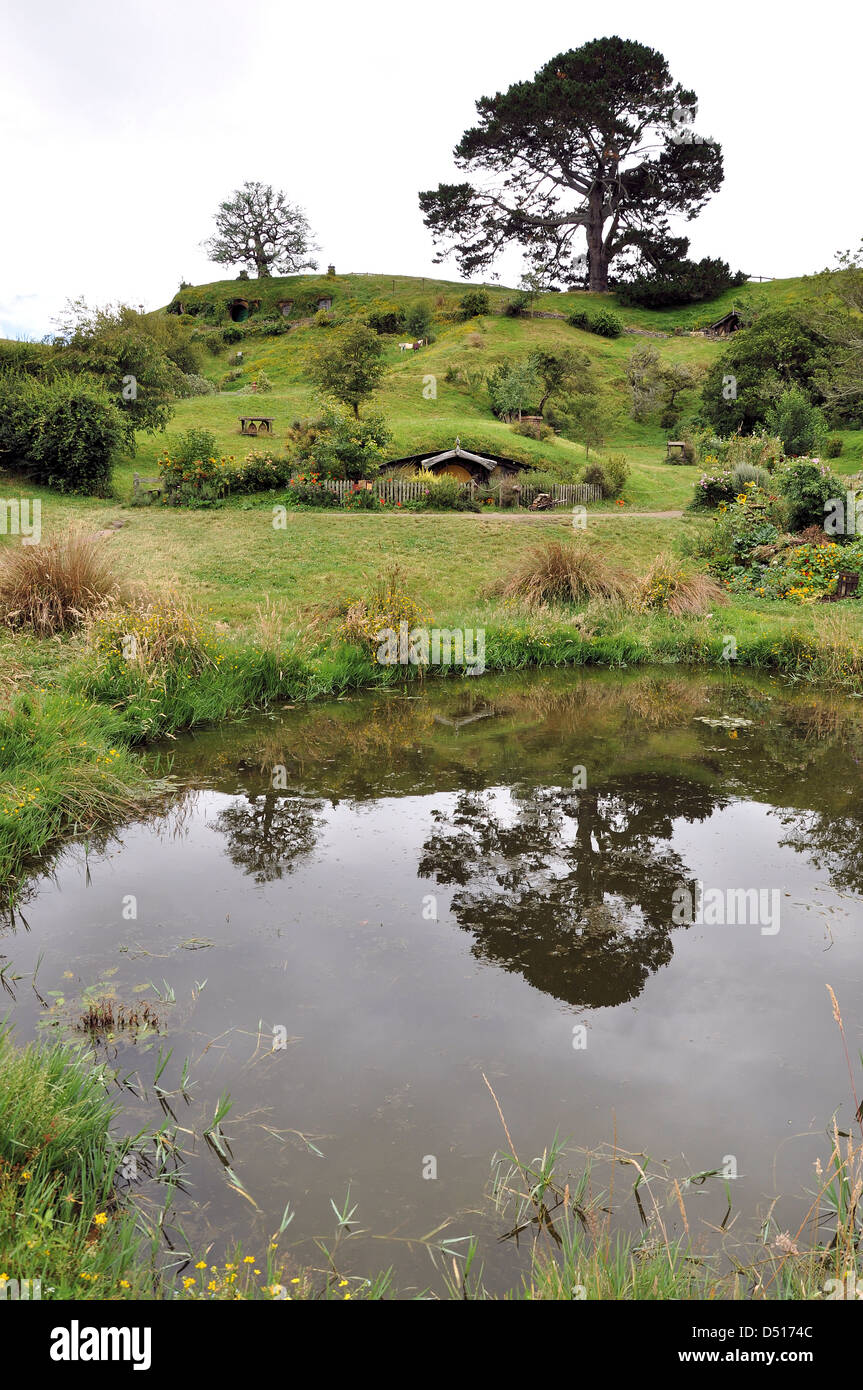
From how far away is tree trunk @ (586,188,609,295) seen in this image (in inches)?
2741

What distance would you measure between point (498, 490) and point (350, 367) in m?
9.03

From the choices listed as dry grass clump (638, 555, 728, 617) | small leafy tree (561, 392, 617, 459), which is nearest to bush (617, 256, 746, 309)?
small leafy tree (561, 392, 617, 459)

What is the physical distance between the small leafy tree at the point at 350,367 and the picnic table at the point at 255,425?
13.6 feet

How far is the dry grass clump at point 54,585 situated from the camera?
11562mm

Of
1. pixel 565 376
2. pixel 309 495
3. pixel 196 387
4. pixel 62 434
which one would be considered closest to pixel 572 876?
pixel 309 495

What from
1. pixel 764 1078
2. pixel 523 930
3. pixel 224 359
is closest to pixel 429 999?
pixel 523 930

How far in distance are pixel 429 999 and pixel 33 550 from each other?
9.90 m

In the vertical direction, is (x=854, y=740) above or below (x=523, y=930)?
above

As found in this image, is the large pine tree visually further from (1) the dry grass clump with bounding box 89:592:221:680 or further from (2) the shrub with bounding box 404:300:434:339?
(1) the dry grass clump with bounding box 89:592:221:680

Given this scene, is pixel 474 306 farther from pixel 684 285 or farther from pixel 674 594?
pixel 674 594

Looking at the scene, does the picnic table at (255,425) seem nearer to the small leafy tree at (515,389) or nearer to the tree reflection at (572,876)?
the small leafy tree at (515,389)

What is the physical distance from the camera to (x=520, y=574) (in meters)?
16.9

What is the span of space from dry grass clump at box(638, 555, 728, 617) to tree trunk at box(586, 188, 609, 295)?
2504 inches
